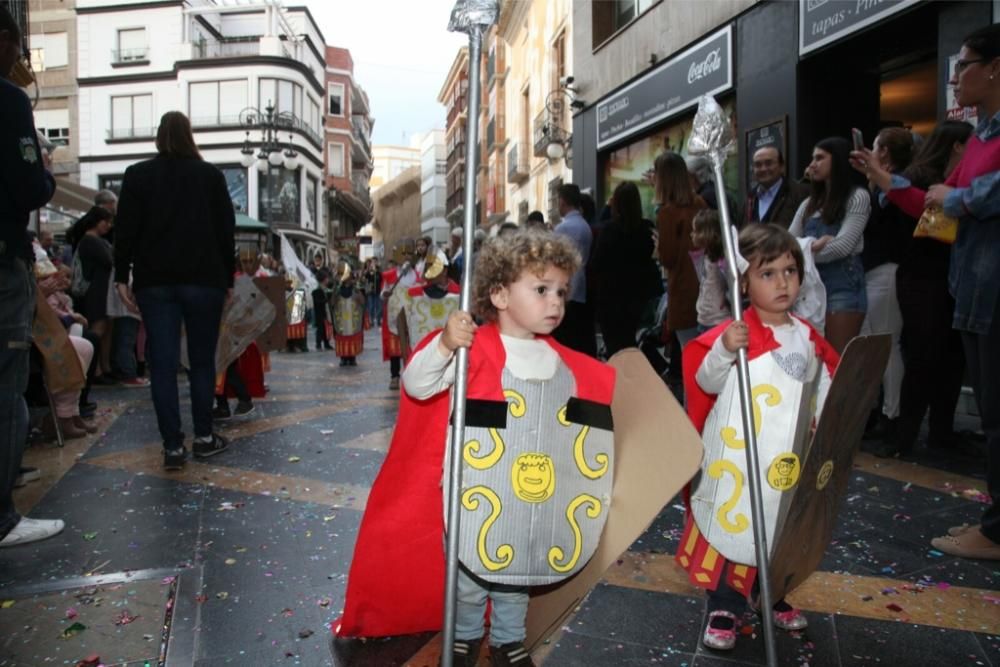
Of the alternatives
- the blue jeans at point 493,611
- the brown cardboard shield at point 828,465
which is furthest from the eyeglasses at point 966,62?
the blue jeans at point 493,611

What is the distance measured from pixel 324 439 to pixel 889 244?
11.9 feet

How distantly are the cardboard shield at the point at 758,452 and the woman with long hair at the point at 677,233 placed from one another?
290 centimetres

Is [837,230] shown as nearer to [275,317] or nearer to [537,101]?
[275,317]

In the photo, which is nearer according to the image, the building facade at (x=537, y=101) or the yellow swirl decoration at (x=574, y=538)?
the yellow swirl decoration at (x=574, y=538)

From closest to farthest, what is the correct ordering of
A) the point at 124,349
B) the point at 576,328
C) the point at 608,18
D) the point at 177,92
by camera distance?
1. the point at 576,328
2. the point at 124,349
3. the point at 608,18
4. the point at 177,92

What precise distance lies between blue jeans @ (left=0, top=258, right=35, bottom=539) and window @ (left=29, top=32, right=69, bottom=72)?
1607 inches

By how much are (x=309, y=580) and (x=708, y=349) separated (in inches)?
60.9

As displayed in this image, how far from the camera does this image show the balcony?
2403 centimetres

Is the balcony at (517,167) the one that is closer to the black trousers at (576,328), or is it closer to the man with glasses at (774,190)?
the black trousers at (576,328)

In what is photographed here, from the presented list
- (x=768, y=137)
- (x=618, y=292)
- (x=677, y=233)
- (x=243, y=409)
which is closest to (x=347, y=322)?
(x=243, y=409)

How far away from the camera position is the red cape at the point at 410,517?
83.4 inches

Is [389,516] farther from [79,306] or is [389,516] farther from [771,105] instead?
[771,105]

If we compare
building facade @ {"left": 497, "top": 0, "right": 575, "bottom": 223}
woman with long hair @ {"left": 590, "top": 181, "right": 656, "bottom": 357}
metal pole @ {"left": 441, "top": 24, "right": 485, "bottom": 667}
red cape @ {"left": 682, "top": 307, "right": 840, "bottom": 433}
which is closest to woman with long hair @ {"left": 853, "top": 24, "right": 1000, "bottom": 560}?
red cape @ {"left": 682, "top": 307, "right": 840, "bottom": 433}

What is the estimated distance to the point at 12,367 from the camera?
3037 millimetres
